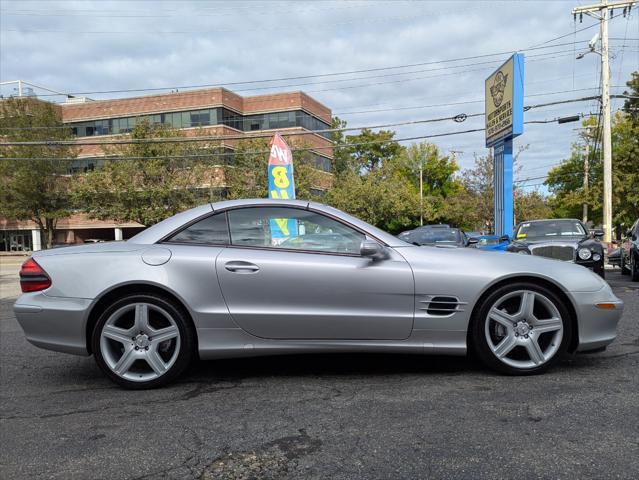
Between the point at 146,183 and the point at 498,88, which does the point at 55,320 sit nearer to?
the point at 498,88

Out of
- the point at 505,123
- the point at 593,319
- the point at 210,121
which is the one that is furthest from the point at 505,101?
the point at 210,121

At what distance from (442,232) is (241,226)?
337 inches

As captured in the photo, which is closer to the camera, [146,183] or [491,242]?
[491,242]

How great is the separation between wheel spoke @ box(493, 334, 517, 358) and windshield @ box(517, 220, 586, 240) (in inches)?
323

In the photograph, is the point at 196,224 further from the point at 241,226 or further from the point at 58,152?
the point at 58,152

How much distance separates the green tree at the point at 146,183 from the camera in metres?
31.2

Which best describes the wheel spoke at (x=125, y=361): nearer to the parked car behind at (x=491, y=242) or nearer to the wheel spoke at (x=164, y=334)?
the wheel spoke at (x=164, y=334)

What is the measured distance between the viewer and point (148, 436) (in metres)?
3.03

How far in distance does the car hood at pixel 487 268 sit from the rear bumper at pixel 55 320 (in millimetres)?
2461

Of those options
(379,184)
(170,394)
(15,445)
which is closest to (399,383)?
(170,394)

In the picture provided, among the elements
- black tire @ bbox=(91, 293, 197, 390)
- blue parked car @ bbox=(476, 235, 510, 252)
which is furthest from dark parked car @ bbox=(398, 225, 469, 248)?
black tire @ bbox=(91, 293, 197, 390)

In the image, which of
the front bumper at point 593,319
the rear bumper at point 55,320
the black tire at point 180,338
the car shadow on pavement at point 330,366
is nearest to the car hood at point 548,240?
the front bumper at point 593,319

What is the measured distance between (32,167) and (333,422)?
48585mm

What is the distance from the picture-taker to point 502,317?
12.9 feet
